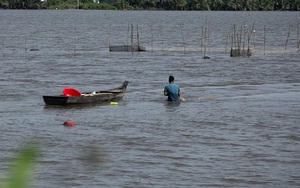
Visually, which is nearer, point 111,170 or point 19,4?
point 111,170

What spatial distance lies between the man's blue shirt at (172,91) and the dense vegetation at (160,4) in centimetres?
14859

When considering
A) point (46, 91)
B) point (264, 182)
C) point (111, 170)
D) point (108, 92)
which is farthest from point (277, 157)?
point (46, 91)

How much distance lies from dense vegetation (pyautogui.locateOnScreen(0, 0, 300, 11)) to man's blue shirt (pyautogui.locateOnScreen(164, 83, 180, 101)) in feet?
488

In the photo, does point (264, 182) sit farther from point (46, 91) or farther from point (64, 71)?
point (64, 71)

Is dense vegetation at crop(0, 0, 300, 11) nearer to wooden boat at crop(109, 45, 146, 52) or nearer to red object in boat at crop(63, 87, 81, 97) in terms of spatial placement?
wooden boat at crop(109, 45, 146, 52)

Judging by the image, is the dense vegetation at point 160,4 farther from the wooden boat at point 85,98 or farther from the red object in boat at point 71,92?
the red object in boat at point 71,92

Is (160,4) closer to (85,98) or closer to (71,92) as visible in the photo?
(71,92)

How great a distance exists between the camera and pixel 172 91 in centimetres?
1973

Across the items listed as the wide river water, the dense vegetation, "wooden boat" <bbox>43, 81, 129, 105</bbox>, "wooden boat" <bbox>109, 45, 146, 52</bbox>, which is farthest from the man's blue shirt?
the dense vegetation

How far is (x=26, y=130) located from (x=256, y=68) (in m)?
19.4

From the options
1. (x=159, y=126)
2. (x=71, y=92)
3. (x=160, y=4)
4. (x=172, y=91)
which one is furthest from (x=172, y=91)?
(x=160, y=4)

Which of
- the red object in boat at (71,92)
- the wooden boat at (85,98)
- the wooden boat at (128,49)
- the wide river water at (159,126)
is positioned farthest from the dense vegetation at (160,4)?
the red object in boat at (71,92)

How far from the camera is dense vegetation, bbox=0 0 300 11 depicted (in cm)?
16975

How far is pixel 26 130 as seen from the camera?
16031 millimetres
